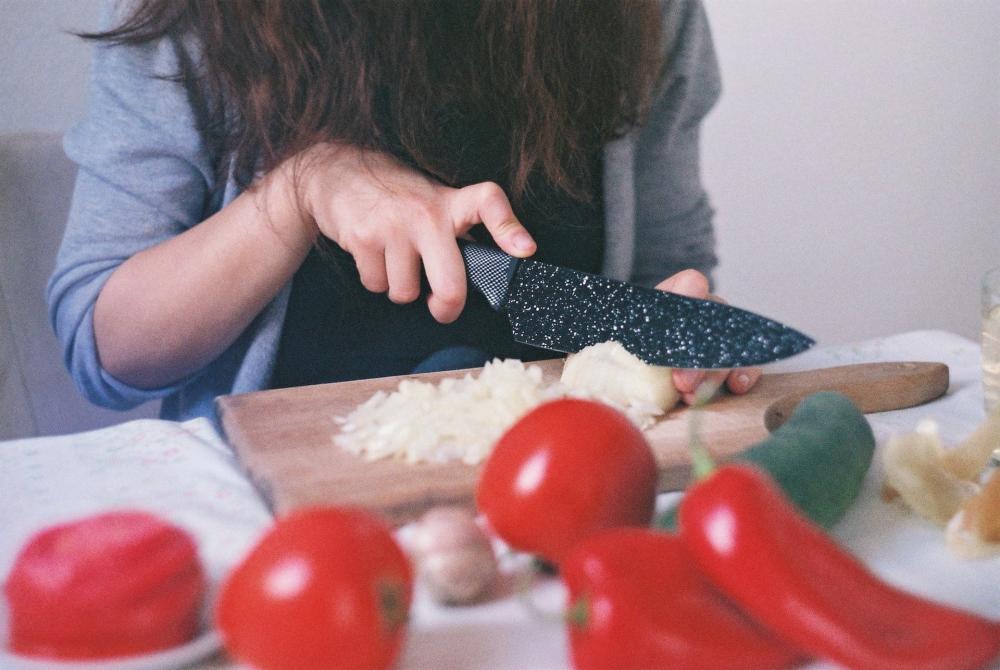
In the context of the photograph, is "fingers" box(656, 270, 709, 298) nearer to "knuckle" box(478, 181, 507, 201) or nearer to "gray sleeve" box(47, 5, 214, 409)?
"knuckle" box(478, 181, 507, 201)

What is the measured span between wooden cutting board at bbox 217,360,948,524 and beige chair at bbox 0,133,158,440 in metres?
0.59

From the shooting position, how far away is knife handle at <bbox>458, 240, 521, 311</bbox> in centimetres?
99

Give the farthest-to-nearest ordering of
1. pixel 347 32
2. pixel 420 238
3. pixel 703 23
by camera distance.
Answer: pixel 703 23, pixel 347 32, pixel 420 238

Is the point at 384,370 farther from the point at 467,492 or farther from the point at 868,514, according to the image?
the point at 868,514

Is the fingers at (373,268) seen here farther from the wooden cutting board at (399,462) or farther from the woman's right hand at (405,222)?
the wooden cutting board at (399,462)

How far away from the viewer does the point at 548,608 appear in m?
0.60

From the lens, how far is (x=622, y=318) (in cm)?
97

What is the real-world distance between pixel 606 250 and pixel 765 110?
118cm

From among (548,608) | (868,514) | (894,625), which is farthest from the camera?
(868,514)

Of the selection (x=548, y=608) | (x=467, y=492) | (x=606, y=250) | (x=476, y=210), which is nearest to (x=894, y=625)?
(x=548, y=608)

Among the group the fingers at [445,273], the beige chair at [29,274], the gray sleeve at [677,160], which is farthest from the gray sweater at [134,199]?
the gray sleeve at [677,160]

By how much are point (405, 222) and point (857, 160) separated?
1.84 meters

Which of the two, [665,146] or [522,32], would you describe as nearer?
[522,32]

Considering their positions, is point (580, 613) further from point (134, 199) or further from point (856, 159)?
point (856, 159)
